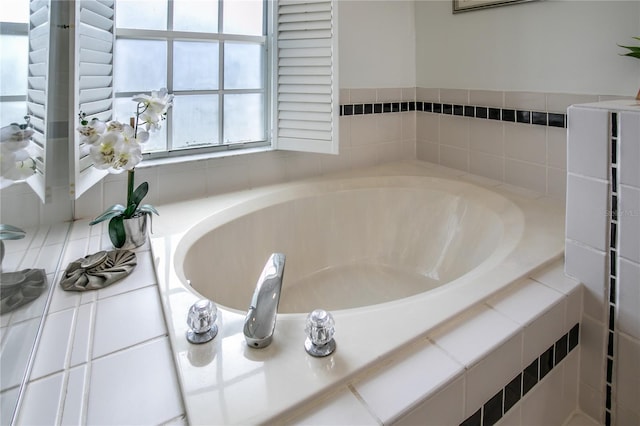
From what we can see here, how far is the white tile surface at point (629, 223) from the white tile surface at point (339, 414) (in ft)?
2.81

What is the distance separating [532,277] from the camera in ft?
3.55

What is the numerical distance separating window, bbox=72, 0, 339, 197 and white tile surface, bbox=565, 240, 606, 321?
112 centimetres

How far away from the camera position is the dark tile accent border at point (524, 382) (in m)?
0.82

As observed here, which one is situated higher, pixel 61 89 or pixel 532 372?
pixel 61 89

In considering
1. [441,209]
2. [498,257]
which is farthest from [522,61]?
[498,257]

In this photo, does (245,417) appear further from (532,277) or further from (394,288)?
(394,288)

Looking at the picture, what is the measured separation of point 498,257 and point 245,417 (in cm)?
90

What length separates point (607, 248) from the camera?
1048mm

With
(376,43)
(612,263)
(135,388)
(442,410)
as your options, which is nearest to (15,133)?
(135,388)

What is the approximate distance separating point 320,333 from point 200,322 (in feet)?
0.81

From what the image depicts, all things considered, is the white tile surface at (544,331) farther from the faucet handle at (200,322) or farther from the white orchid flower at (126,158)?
the white orchid flower at (126,158)

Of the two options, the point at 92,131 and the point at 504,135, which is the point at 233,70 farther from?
the point at 504,135

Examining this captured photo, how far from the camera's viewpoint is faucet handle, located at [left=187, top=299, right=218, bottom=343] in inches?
30.6

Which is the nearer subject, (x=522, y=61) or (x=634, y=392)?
(x=634, y=392)
